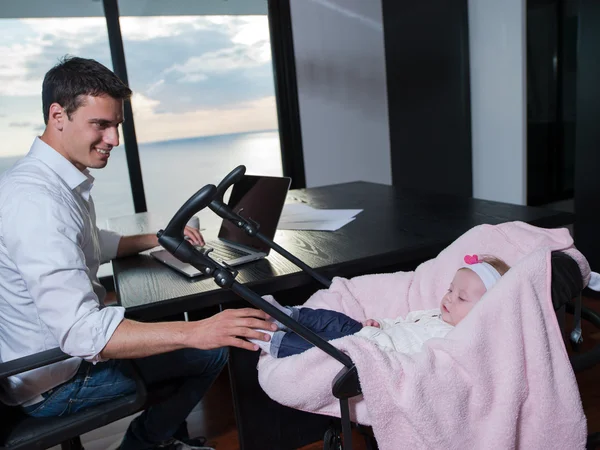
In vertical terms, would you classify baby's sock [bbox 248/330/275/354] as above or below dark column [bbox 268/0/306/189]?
below

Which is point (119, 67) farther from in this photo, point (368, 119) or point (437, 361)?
point (437, 361)

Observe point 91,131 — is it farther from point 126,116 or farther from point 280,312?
point 126,116

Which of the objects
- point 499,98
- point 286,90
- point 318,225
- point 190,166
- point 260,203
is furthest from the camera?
point 190,166

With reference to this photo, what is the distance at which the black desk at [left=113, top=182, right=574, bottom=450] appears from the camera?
1.34m

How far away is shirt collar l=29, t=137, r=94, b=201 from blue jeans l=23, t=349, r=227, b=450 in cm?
50

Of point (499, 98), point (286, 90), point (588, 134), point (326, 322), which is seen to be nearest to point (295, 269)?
point (326, 322)

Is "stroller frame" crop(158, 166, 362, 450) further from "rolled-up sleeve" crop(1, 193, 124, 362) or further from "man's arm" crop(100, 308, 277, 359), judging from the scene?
"rolled-up sleeve" crop(1, 193, 124, 362)

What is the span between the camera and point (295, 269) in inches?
57.4

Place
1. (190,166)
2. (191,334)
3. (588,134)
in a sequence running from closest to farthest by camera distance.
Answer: (191,334) < (588,134) < (190,166)

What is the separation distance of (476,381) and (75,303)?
2.89ft

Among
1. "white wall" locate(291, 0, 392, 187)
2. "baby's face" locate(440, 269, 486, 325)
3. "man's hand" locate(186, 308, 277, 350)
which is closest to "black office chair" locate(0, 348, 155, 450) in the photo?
"man's hand" locate(186, 308, 277, 350)

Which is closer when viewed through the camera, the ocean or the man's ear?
the man's ear

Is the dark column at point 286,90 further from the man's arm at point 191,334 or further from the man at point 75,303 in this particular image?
the man's arm at point 191,334

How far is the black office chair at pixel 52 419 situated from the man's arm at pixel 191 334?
5.8 inches
